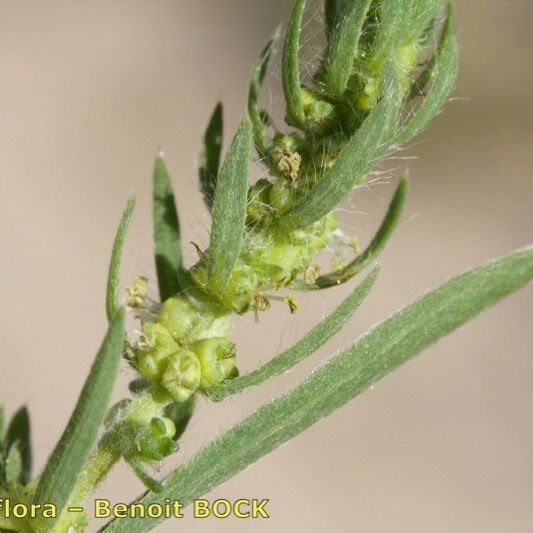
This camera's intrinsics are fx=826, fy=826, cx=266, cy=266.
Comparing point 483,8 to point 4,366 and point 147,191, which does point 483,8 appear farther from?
point 4,366

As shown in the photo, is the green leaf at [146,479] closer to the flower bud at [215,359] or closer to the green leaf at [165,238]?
the flower bud at [215,359]

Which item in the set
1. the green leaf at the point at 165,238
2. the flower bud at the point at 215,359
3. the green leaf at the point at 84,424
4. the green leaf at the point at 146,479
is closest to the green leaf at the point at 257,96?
the green leaf at the point at 165,238

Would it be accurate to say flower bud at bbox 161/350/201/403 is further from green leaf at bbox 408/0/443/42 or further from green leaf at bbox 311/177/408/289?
green leaf at bbox 408/0/443/42

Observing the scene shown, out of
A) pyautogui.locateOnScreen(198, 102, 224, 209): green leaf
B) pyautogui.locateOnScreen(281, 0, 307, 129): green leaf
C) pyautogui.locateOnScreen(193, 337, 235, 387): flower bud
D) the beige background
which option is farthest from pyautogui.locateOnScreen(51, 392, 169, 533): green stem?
the beige background

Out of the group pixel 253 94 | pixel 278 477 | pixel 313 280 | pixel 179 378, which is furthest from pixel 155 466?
pixel 278 477

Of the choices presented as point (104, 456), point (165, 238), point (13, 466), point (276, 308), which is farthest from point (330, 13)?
point (276, 308)

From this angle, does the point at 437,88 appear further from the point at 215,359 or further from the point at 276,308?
the point at 276,308
